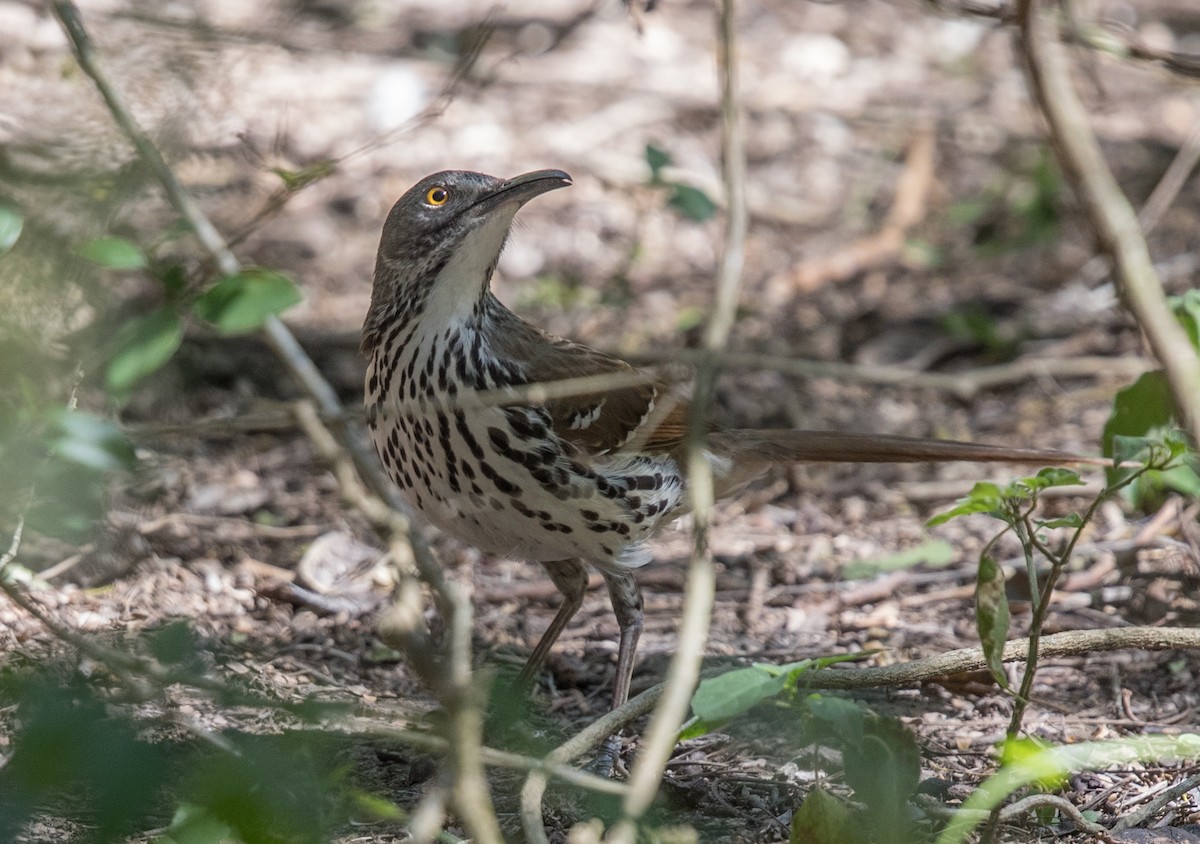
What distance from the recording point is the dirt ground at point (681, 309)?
296 cm

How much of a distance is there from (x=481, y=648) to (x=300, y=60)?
424 cm

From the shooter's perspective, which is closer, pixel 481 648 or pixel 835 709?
pixel 835 709

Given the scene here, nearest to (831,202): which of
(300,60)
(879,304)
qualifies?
(879,304)

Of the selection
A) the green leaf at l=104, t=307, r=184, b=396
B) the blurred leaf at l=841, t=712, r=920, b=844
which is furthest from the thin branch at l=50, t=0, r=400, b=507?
the blurred leaf at l=841, t=712, r=920, b=844

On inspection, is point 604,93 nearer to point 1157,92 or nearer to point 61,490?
point 1157,92

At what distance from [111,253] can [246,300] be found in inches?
9.3

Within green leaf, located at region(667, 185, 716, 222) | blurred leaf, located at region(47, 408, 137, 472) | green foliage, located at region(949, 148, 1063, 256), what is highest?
green foliage, located at region(949, 148, 1063, 256)

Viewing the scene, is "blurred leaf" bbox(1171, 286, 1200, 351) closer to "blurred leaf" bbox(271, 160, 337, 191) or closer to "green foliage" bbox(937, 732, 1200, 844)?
"green foliage" bbox(937, 732, 1200, 844)

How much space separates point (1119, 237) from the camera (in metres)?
1.83

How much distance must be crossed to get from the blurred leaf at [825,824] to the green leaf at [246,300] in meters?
1.22

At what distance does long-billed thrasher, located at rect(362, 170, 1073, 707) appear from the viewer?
2.96m

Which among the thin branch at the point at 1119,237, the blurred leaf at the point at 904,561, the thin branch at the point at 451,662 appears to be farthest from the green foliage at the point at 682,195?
the thin branch at the point at 451,662

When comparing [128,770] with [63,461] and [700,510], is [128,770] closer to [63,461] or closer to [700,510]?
[63,461]

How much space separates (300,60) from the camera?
6.87m
